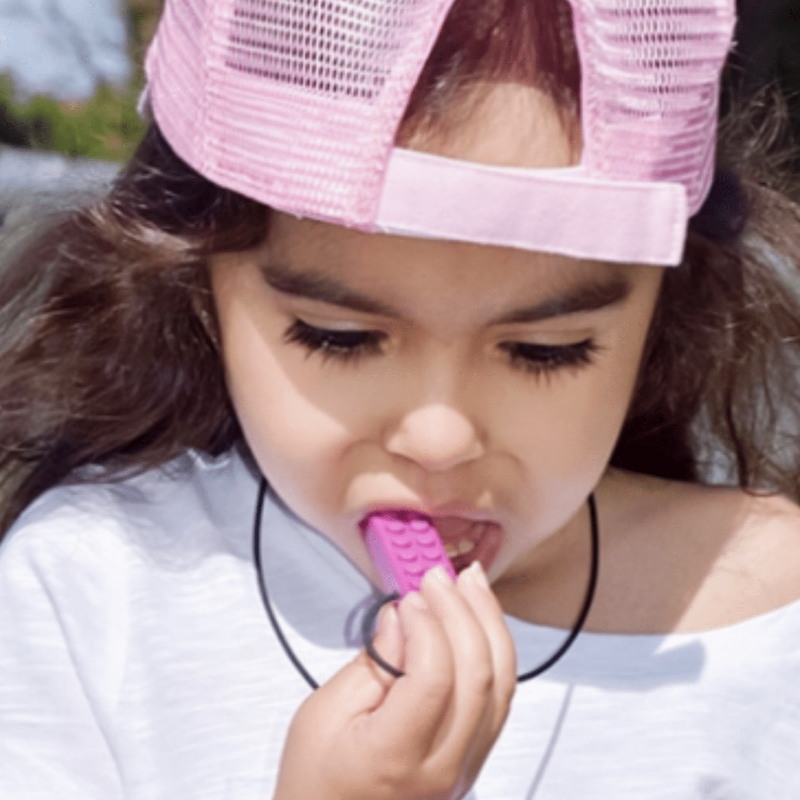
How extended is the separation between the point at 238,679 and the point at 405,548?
231 millimetres

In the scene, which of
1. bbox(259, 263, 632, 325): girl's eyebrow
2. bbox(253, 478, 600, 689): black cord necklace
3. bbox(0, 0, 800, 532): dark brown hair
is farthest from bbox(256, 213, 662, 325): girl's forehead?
bbox(253, 478, 600, 689): black cord necklace

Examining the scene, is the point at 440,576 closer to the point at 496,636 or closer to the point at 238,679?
the point at 496,636

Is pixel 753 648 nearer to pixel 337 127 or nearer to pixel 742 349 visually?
pixel 742 349

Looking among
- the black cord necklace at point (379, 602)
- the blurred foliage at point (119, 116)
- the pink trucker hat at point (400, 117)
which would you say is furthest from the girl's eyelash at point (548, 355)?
the blurred foliage at point (119, 116)

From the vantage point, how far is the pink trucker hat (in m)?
1.18

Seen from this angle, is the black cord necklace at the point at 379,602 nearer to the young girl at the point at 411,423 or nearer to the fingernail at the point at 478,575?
the young girl at the point at 411,423

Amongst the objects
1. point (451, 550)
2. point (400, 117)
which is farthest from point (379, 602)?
point (400, 117)

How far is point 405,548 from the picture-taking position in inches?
52.1

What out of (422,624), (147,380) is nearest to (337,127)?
(422,624)

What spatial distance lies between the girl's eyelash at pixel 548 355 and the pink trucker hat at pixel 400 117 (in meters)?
0.11

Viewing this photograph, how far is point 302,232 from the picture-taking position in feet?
4.20

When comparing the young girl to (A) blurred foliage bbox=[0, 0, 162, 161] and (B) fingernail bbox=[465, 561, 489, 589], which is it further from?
(A) blurred foliage bbox=[0, 0, 162, 161]

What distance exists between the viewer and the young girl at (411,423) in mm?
1208

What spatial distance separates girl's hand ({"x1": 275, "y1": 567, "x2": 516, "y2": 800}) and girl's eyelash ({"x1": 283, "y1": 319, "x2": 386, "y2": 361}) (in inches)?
6.7
